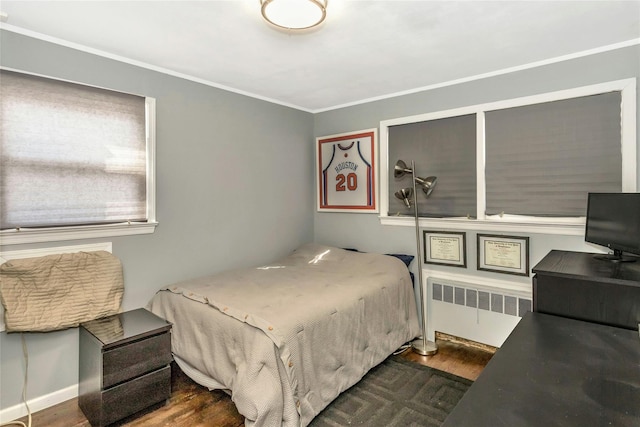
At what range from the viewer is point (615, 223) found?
2.10 meters

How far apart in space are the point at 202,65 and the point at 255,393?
2.32m

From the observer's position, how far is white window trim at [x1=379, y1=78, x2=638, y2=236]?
7.70 ft

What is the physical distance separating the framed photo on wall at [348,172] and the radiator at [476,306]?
1.04 metres

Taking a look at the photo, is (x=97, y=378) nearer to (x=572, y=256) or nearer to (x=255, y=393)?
(x=255, y=393)

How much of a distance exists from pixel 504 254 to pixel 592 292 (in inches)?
47.5

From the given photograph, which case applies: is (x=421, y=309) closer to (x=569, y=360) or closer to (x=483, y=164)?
(x=483, y=164)

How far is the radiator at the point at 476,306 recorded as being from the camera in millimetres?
2854

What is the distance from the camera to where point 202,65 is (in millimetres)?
2691

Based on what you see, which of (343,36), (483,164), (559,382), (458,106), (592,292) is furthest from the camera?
(458,106)

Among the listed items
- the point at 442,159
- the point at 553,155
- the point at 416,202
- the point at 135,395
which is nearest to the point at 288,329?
the point at 135,395

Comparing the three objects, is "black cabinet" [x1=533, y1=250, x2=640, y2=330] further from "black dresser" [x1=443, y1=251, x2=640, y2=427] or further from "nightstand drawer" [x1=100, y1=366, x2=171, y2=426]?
"nightstand drawer" [x1=100, y1=366, x2=171, y2=426]

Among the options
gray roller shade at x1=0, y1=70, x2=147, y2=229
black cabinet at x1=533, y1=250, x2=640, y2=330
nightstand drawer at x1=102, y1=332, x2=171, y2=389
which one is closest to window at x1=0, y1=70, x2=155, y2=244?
gray roller shade at x1=0, y1=70, x2=147, y2=229

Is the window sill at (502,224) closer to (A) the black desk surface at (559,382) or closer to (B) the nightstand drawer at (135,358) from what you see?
(A) the black desk surface at (559,382)

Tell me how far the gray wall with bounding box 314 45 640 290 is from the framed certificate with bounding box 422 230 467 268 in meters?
0.05
